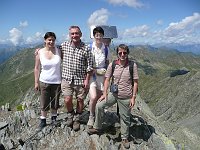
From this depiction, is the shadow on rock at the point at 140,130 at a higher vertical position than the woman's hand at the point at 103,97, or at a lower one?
lower

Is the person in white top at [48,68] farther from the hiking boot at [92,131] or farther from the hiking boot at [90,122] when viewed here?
the hiking boot at [92,131]

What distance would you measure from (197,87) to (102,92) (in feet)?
315

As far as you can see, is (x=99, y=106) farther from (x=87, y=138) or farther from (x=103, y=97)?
(x=87, y=138)

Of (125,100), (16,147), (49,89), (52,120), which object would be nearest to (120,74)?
(125,100)

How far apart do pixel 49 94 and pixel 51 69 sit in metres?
1.48

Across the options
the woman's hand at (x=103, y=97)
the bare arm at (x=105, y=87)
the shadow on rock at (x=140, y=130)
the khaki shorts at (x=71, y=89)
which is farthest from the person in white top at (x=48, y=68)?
the shadow on rock at (x=140, y=130)

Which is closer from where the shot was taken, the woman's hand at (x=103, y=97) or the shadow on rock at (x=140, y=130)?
the woman's hand at (x=103, y=97)

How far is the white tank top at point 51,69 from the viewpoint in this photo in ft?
42.9

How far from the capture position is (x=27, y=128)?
56.3 feet

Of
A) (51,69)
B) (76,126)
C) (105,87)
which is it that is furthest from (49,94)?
(105,87)

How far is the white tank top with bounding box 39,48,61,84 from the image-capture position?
1307cm

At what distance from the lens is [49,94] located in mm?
13914

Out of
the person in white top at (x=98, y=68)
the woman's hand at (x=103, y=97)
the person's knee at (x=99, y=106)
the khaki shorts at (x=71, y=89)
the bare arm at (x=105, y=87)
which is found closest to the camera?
the bare arm at (x=105, y=87)

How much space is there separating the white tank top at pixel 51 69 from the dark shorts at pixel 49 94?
31cm
